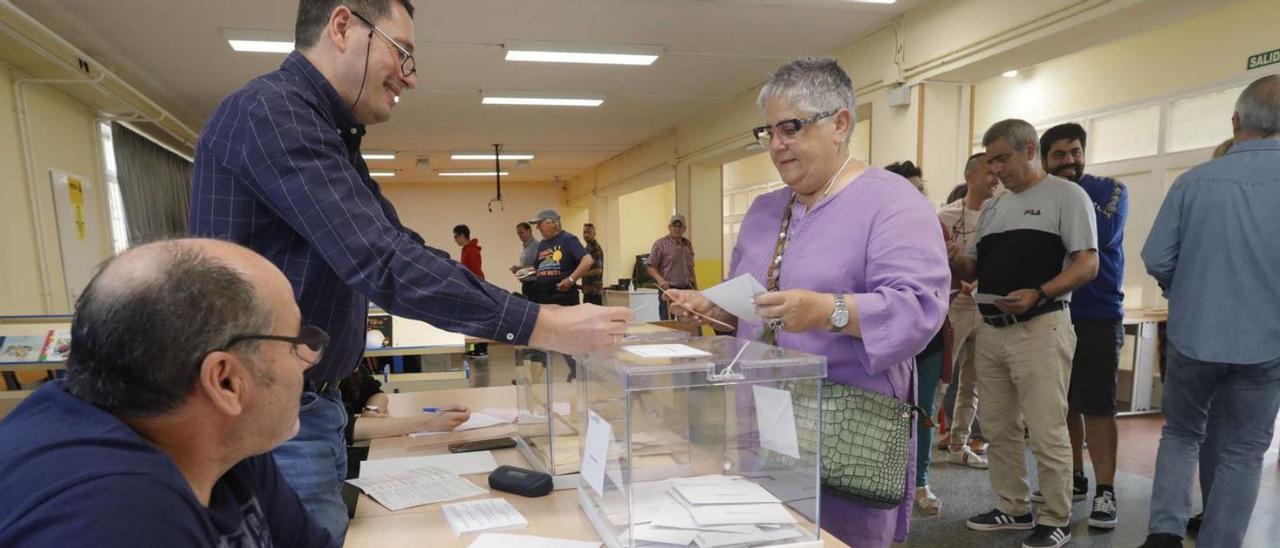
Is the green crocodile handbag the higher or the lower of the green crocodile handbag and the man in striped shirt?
the lower

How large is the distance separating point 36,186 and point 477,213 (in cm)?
1024

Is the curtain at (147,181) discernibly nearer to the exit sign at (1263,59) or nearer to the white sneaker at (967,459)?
the white sneaker at (967,459)

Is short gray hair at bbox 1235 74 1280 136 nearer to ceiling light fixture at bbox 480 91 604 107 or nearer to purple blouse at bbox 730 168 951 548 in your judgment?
purple blouse at bbox 730 168 951 548

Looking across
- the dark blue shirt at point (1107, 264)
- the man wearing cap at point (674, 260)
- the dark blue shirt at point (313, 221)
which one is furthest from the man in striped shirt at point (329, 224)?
the man wearing cap at point (674, 260)

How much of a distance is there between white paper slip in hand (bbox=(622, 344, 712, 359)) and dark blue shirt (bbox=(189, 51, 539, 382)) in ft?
0.63

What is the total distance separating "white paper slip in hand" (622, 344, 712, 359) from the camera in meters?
1.07

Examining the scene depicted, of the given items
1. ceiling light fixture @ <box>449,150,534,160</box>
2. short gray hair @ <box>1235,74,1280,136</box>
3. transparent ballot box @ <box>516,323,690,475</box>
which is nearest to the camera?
transparent ballot box @ <box>516,323,690,475</box>

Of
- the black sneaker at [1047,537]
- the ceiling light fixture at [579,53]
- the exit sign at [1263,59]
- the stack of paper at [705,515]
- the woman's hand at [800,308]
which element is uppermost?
the ceiling light fixture at [579,53]

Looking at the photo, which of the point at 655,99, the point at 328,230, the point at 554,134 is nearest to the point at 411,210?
the point at 554,134

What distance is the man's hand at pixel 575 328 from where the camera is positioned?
3.59 feet

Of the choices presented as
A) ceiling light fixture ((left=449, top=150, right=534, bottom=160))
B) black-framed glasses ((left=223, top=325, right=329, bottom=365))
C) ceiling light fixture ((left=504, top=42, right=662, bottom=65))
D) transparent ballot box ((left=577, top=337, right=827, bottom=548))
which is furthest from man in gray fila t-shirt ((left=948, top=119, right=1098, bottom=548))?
ceiling light fixture ((left=449, top=150, right=534, bottom=160))

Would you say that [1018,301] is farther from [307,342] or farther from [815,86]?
[307,342]

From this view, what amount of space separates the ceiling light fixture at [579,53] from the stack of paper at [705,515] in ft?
14.8

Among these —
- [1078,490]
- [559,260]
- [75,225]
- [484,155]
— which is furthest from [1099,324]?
[484,155]
